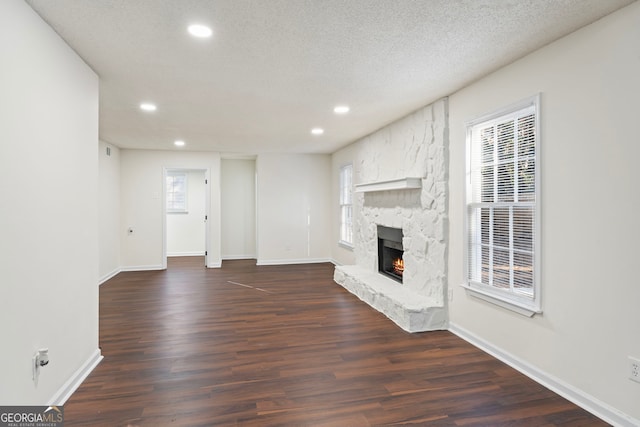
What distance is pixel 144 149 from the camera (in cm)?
698

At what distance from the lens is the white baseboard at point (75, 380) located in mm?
2236

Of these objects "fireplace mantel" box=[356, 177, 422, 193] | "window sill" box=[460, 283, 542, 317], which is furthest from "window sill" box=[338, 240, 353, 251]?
"window sill" box=[460, 283, 542, 317]

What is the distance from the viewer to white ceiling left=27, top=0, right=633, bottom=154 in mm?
2031

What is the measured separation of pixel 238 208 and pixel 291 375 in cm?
633

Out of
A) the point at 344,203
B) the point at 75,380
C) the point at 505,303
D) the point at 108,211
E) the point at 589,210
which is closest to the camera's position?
the point at 589,210

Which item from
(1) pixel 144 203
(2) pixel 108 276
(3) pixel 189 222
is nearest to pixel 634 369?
(2) pixel 108 276

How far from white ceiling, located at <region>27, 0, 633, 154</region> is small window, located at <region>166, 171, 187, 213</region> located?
483 cm

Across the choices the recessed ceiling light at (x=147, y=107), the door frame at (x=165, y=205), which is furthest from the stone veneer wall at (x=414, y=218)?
the door frame at (x=165, y=205)

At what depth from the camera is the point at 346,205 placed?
715 cm

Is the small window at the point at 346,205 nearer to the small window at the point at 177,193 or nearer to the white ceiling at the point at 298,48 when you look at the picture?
the white ceiling at the point at 298,48

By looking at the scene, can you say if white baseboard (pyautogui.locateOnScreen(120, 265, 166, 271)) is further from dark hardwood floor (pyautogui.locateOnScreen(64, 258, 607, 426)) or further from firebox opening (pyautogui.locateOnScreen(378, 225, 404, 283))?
firebox opening (pyautogui.locateOnScreen(378, 225, 404, 283))

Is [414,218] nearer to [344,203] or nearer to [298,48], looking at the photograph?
[298,48]

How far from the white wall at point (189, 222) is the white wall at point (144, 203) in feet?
6.45

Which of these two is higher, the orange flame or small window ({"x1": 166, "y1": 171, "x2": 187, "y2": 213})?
small window ({"x1": 166, "y1": 171, "x2": 187, "y2": 213})
